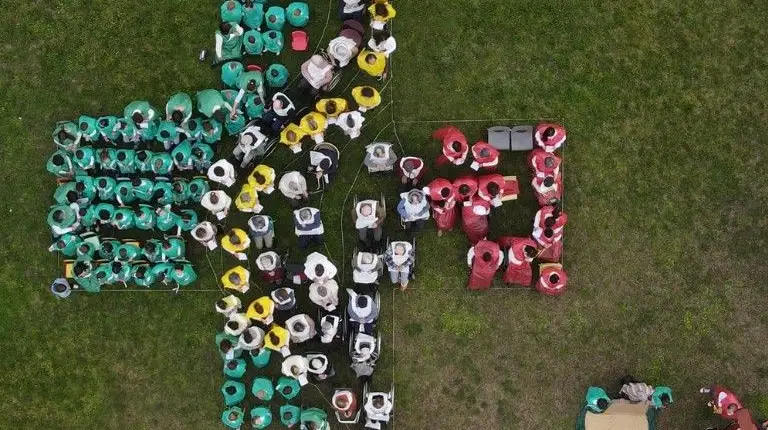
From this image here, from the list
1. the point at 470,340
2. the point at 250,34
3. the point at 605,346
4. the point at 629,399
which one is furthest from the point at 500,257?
the point at 250,34

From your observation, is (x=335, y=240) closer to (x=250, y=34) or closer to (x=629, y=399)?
(x=250, y=34)

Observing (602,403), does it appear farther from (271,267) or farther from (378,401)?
(271,267)

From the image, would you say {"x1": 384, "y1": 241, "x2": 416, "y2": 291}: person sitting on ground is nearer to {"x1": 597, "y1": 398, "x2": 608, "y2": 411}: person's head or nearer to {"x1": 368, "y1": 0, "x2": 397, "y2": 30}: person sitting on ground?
{"x1": 368, "y1": 0, "x2": 397, "y2": 30}: person sitting on ground

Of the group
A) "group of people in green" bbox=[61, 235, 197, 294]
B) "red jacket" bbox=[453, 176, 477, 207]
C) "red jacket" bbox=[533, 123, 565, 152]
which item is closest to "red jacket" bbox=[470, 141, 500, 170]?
"red jacket" bbox=[453, 176, 477, 207]

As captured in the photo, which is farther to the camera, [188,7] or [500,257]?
[188,7]

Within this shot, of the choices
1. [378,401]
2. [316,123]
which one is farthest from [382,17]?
[378,401]

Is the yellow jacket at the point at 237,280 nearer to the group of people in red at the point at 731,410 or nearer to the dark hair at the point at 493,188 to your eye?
the dark hair at the point at 493,188
